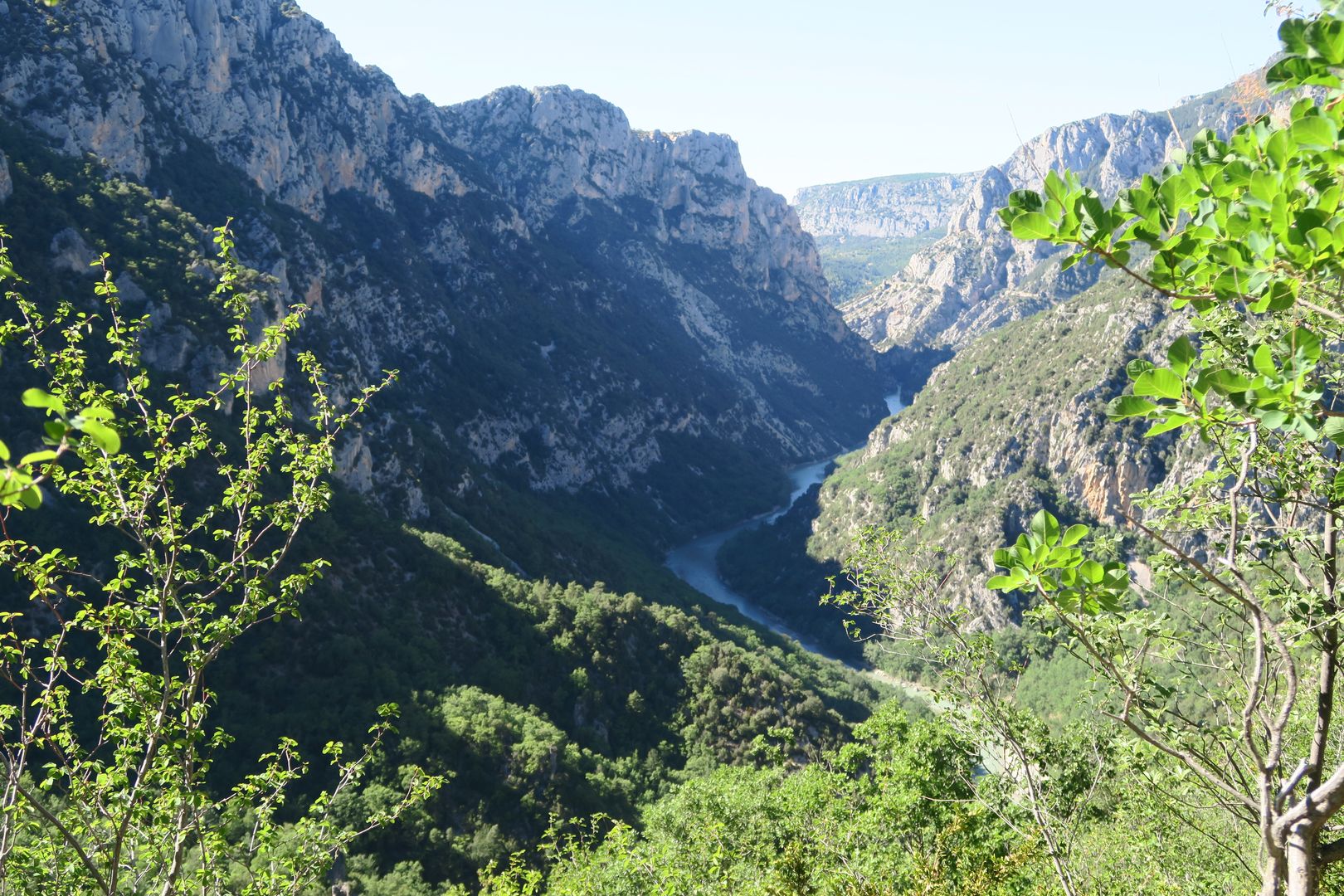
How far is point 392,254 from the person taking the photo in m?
130

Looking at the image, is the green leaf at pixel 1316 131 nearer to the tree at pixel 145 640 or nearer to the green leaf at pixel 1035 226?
the green leaf at pixel 1035 226

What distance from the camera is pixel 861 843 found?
17.9 metres

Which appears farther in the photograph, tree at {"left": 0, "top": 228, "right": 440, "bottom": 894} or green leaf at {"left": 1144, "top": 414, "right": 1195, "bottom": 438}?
tree at {"left": 0, "top": 228, "right": 440, "bottom": 894}

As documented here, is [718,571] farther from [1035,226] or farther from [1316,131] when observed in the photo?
[1316,131]

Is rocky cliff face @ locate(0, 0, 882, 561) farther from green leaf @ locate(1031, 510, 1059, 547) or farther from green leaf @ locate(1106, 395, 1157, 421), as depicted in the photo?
green leaf @ locate(1106, 395, 1157, 421)

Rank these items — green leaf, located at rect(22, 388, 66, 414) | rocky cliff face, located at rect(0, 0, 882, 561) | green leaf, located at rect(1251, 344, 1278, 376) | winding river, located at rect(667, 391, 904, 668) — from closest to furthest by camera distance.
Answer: green leaf, located at rect(22, 388, 66, 414), green leaf, located at rect(1251, 344, 1278, 376), rocky cliff face, located at rect(0, 0, 882, 561), winding river, located at rect(667, 391, 904, 668)

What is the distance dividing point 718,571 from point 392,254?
273ft

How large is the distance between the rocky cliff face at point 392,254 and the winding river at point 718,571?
22.5ft

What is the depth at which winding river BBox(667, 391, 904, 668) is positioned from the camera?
12412 centimetres

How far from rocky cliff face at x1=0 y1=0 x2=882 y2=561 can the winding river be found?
6.84 m

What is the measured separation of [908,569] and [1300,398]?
8965mm

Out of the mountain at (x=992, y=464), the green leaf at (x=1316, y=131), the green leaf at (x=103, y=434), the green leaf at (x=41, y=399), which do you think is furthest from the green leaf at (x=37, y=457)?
the mountain at (x=992, y=464)

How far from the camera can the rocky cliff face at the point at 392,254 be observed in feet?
277

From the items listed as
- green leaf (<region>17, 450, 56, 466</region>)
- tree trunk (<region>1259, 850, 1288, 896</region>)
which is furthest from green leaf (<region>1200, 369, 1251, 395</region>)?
green leaf (<region>17, 450, 56, 466</region>)
